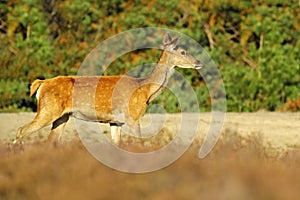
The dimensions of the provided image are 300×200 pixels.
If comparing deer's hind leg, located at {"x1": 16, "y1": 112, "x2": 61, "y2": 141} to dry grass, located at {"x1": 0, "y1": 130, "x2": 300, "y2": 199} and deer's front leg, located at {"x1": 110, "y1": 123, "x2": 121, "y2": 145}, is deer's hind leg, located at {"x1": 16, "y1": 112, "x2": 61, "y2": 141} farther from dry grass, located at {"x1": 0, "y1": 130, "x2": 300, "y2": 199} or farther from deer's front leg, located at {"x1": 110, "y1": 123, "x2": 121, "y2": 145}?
dry grass, located at {"x1": 0, "y1": 130, "x2": 300, "y2": 199}

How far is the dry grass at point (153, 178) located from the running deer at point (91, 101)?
156 inches

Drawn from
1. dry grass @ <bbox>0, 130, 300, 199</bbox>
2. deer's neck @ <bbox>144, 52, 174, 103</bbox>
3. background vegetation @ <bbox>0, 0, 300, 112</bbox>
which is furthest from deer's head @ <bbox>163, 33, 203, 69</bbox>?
background vegetation @ <bbox>0, 0, 300, 112</bbox>

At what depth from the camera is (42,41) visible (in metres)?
23.4

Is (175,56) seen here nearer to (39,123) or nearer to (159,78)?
(159,78)

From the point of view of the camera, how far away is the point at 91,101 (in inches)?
437

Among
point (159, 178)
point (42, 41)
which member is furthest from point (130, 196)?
point (42, 41)

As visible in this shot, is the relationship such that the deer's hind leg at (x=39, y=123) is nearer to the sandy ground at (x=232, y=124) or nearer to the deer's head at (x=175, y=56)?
the deer's head at (x=175, y=56)

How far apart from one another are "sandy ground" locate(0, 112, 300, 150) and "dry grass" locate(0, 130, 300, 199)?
7303 millimetres

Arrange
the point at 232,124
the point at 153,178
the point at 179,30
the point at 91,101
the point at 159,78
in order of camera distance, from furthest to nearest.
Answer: the point at 179,30
the point at 232,124
the point at 159,78
the point at 91,101
the point at 153,178

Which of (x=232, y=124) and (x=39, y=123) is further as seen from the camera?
(x=232, y=124)

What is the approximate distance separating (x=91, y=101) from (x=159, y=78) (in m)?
1.15

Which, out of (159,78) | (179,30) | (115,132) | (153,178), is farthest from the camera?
(179,30)

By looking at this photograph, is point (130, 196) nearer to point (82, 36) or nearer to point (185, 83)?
point (185, 83)

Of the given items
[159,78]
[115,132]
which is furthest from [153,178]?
[159,78]
